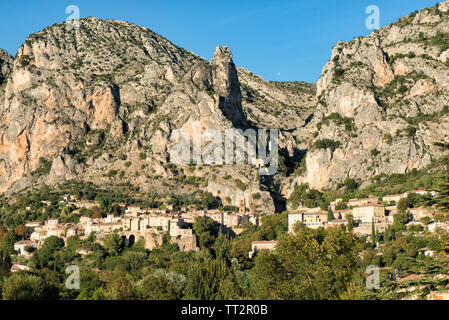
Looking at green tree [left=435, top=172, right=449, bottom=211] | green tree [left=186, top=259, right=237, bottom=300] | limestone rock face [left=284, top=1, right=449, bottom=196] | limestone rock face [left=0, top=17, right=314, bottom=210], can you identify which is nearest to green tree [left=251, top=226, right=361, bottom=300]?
green tree [left=186, top=259, right=237, bottom=300]

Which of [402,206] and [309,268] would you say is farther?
[402,206]

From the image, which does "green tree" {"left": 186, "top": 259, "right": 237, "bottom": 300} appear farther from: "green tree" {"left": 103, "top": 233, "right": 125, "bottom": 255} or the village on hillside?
"green tree" {"left": 103, "top": 233, "right": 125, "bottom": 255}

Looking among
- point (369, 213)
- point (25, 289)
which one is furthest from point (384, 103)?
point (25, 289)

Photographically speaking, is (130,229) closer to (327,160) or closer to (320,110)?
(327,160)

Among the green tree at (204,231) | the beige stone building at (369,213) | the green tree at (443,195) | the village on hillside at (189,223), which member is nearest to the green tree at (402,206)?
the village on hillside at (189,223)

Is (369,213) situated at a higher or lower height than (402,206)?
lower

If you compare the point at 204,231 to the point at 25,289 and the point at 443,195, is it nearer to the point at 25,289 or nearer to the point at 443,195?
the point at 25,289

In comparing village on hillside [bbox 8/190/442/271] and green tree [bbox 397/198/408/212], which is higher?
green tree [bbox 397/198/408/212]

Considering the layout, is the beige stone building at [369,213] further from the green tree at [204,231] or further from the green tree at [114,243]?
the green tree at [114,243]

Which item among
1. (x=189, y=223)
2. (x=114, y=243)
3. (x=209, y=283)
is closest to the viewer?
(x=209, y=283)

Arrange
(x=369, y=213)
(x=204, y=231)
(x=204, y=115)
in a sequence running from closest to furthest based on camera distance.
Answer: (x=369, y=213), (x=204, y=231), (x=204, y=115)

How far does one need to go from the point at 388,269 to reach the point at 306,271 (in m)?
23.7

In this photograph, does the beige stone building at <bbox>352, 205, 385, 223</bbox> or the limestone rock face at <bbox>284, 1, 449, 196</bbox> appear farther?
the limestone rock face at <bbox>284, 1, 449, 196</bbox>
